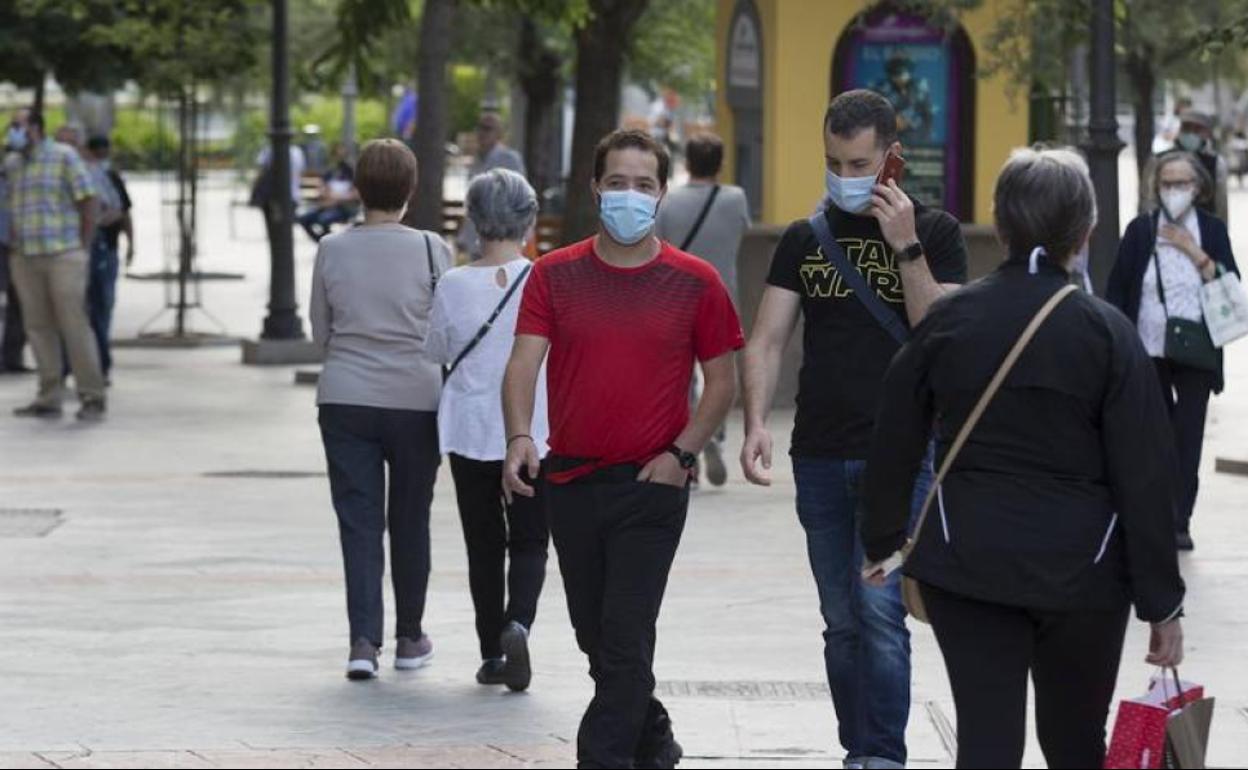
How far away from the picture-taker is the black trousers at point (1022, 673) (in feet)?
17.5

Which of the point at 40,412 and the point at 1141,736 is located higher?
the point at 1141,736

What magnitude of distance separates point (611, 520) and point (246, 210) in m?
45.4

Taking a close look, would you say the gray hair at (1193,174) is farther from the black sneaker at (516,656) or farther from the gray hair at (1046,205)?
the gray hair at (1046,205)

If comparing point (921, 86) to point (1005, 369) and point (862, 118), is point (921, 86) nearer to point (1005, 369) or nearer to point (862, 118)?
point (862, 118)

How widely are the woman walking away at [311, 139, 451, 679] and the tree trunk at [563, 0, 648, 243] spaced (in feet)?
38.7

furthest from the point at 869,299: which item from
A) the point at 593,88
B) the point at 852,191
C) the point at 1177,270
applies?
the point at 593,88

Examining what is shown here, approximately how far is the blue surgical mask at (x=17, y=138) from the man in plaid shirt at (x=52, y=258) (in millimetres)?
18

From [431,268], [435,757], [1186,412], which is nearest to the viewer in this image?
[435,757]

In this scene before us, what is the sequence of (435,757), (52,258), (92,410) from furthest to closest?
(92,410)
(52,258)
(435,757)

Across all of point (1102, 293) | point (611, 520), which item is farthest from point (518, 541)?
point (1102, 293)

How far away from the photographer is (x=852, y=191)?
670cm

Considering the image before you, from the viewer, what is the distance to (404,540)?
29.3 ft

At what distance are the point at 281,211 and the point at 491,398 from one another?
44.6 feet

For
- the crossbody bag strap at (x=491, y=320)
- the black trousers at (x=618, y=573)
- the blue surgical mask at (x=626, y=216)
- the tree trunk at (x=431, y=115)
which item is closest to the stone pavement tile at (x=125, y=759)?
the black trousers at (x=618, y=573)
